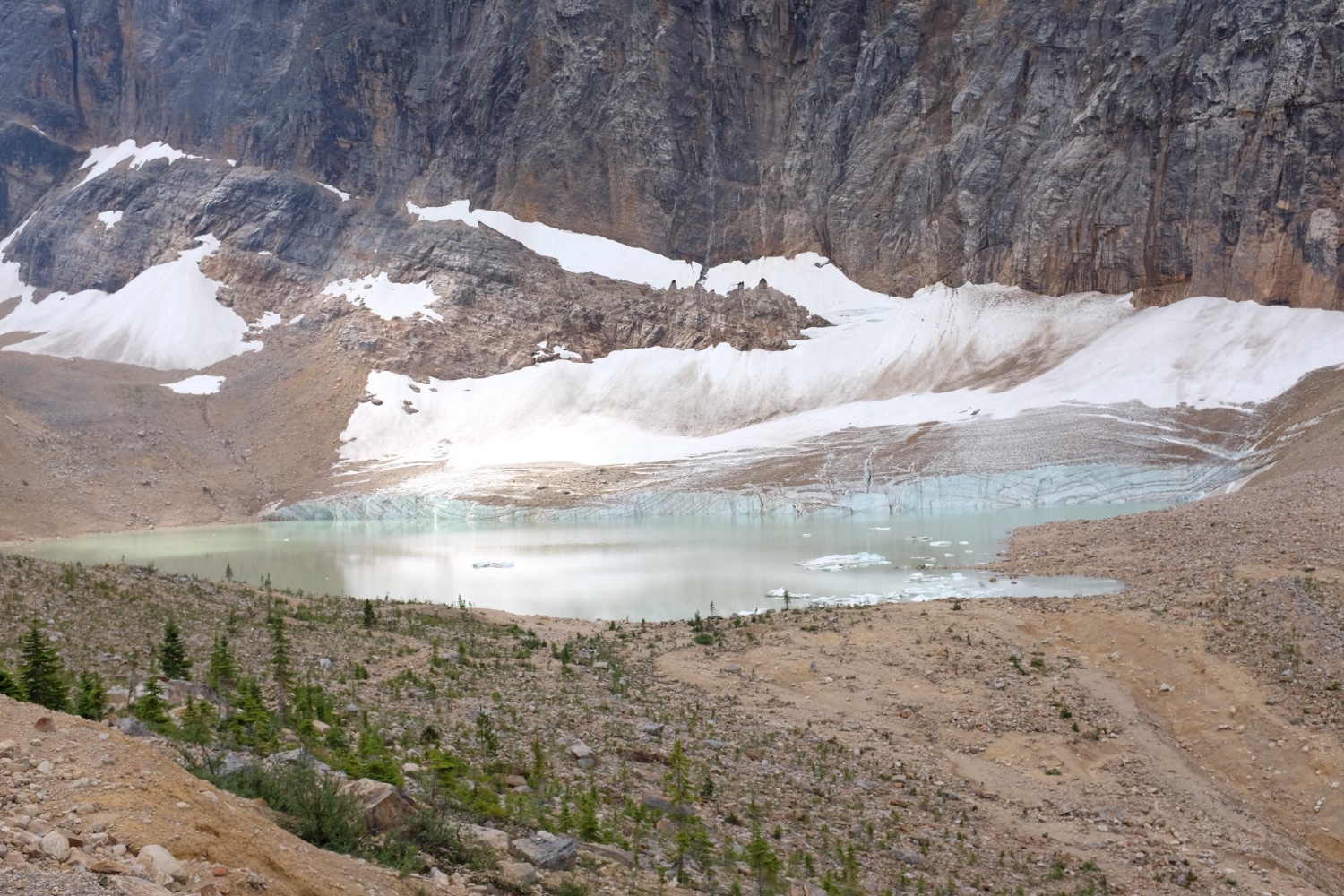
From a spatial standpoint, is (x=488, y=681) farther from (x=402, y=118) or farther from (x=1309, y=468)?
(x=402, y=118)

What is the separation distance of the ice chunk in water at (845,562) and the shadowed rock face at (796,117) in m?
45.8

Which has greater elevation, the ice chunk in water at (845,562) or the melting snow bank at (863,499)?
the melting snow bank at (863,499)

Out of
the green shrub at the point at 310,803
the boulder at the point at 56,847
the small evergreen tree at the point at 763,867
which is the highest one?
the boulder at the point at 56,847

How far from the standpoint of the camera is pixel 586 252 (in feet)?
276

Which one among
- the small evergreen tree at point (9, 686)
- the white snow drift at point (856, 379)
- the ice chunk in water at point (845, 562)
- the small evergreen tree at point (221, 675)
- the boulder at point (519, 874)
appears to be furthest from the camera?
the white snow drift at point (856, 379)

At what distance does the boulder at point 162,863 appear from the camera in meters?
3.71

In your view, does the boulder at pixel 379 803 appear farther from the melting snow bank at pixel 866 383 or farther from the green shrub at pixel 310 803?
the melting snow bank at pixel 866 383

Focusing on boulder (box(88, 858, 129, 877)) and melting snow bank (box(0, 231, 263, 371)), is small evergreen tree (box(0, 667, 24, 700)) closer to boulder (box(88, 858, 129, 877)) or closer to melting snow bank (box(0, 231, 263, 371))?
boulder (box(88, 858, 129, 877))

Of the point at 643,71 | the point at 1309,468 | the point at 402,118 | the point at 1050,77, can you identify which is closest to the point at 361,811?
the point at 1309,468

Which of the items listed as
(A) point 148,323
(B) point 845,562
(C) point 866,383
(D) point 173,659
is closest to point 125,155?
(A) point 148,323

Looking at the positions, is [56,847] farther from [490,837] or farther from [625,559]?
[625,559]

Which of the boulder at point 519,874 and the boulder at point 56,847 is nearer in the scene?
the boulder at point 56,847

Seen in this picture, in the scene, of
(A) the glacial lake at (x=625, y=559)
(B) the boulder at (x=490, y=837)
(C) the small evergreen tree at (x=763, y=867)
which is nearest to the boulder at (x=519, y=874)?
(B) the boulder at (x=490, y=837)

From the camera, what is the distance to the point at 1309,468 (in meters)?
33.0
